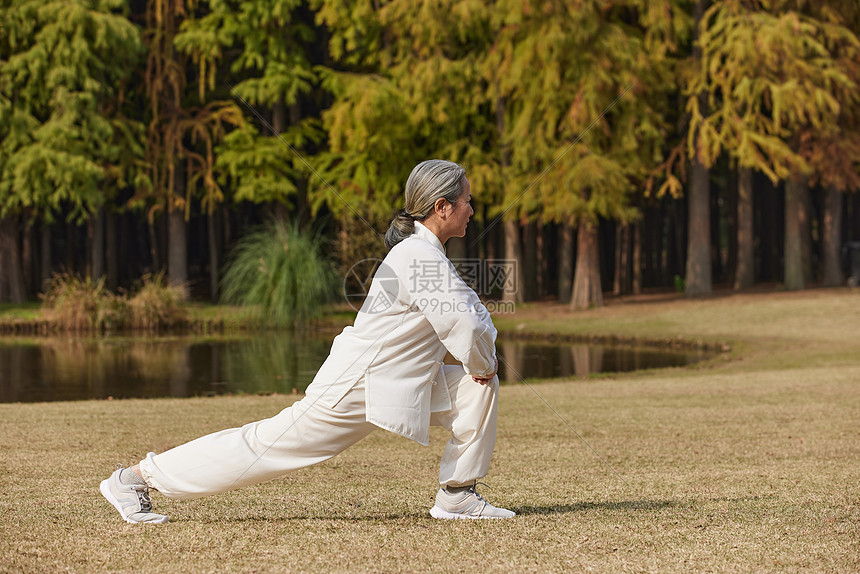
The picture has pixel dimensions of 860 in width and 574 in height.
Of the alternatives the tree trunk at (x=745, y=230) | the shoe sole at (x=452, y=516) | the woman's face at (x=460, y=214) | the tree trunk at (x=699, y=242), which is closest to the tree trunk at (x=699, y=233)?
the tree trunk at (x=699, y=242)

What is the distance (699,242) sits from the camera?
26922mm

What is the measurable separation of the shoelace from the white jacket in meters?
0.93

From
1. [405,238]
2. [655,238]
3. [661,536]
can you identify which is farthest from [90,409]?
[655,238]

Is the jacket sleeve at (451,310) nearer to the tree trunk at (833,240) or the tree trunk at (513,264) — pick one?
the tree trunk at (513,264)

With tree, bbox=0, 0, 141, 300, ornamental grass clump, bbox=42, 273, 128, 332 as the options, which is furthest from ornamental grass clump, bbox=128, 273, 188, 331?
tree, bbox=0, 0, 141, 300

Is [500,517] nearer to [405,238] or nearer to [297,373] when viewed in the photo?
[405,238]

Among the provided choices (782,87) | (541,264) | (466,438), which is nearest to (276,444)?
(466,438)

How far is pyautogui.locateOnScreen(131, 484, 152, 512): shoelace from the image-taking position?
437 cm

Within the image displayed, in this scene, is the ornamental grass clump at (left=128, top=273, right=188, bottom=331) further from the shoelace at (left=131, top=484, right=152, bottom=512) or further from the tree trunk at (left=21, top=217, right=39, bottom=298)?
the shoelace at (left=131, top=484, right=152, bottom=512)

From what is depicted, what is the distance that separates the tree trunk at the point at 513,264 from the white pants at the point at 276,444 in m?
22.4

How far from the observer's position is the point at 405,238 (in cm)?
443

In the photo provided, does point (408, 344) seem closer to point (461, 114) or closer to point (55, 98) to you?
point (461, 114)

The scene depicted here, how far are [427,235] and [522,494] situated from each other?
6.19 feet

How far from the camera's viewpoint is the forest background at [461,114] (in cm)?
2436
